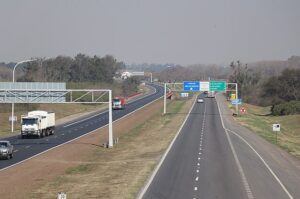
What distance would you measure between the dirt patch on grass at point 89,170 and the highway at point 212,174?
1393mm

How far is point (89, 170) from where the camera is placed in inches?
1807

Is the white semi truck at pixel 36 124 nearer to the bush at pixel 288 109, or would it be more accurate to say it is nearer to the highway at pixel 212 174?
the highway at pixel 212 174

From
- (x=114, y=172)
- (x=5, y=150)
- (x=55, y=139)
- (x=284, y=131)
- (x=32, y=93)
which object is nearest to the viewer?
(x=114, y=172)

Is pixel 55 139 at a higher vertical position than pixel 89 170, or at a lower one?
lower

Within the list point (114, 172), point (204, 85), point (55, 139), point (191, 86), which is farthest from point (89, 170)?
point (204, 85)

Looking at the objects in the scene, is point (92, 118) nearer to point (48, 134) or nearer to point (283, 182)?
point (48, 134)

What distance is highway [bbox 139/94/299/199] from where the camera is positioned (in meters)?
32.4

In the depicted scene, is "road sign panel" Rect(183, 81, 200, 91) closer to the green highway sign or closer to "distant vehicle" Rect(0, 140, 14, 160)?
the green highway sign

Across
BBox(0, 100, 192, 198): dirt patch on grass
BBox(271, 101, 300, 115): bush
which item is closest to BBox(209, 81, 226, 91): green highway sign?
BBox(271, 101, 300, 115): bush

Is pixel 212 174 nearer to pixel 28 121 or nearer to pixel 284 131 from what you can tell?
pixel 28 121

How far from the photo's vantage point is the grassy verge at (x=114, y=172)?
113 feet

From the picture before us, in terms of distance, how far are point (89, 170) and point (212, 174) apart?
34.2 feet

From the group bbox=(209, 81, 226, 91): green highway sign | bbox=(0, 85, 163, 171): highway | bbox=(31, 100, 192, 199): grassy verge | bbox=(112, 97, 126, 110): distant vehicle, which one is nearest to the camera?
bbox=(31, 100, 192, 199): grassy verge

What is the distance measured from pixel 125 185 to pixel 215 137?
35715 mm
